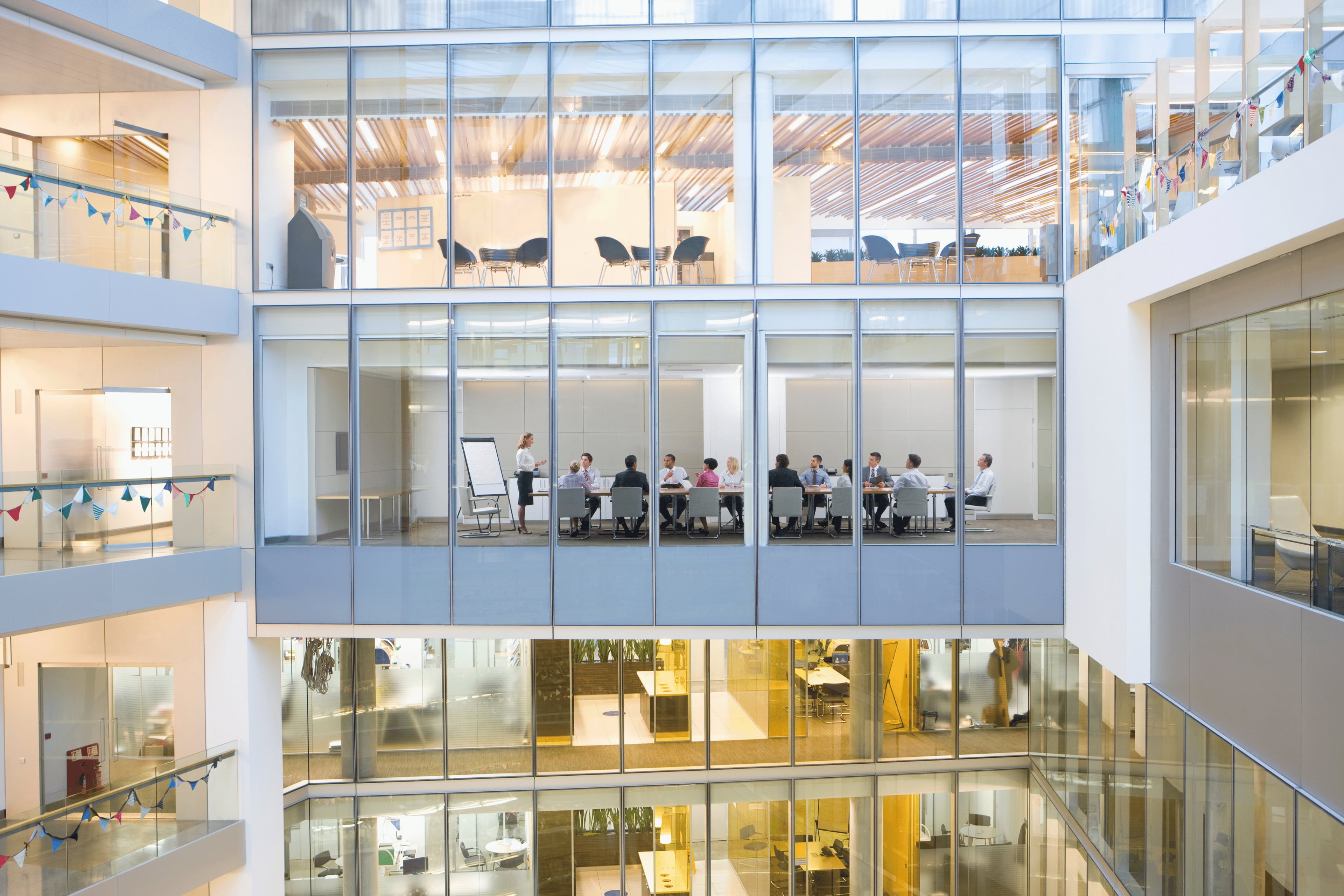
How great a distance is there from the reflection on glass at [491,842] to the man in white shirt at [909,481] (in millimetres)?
6851

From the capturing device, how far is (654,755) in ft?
45.1

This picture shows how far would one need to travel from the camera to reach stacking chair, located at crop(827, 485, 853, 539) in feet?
31.3

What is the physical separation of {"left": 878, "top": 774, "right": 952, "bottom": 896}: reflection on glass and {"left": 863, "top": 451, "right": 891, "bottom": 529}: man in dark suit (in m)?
5.16

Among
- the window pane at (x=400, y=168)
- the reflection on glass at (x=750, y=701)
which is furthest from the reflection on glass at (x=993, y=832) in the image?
the window pane at (x=400, y=168)

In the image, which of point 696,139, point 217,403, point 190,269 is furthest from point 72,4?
point 696,139

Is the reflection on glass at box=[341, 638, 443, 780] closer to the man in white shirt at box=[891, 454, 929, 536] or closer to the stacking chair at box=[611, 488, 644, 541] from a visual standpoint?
the stacking chair at box=[611, 488, 644, 541]

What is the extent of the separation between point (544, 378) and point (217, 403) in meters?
3.76

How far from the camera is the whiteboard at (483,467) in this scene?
9617 millimetres

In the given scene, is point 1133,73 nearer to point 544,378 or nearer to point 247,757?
point 544,378

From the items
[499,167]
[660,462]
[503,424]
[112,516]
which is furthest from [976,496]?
[112,516]

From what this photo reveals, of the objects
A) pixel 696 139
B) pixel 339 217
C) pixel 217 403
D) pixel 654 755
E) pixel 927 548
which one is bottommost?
pixel 654 755

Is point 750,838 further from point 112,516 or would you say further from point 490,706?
point 112,516

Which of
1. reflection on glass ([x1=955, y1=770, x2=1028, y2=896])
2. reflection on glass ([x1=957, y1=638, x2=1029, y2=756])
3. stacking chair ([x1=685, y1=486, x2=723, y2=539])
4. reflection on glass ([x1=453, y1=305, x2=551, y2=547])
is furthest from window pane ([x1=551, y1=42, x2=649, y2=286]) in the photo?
reflection on glass ([x1=955, y1=770, x2=1028, y2=896])

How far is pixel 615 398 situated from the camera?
979 centimetres
